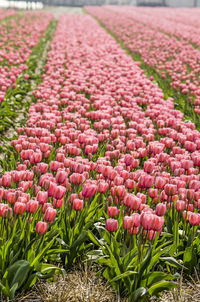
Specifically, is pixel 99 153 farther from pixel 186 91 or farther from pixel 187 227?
pixel 186 91

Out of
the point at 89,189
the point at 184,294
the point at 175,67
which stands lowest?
the point at 184,294

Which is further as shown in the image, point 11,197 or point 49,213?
point 11,197

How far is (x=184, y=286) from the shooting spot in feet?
10.1

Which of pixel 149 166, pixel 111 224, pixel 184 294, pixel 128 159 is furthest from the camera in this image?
pixel 128 159

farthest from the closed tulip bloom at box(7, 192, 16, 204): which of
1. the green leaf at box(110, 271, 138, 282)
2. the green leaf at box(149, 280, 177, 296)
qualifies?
the green leaf at box(149, 280, 177, 296)

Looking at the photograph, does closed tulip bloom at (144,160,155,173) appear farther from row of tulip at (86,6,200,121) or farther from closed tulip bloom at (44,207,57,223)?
row of tulip at (86,6,200,121)

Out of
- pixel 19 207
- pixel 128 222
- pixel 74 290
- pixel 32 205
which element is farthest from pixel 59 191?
pixel 74 290

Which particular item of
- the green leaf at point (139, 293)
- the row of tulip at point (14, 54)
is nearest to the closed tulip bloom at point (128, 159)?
the green leaf at point (139, 293)

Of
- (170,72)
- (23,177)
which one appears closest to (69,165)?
(23,177)

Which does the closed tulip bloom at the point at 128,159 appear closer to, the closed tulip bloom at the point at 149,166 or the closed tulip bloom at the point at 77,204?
the closed tulip bloom at the point at 149,166

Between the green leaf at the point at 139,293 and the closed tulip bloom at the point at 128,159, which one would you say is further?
the closed tulip bloom at the point at 128,159

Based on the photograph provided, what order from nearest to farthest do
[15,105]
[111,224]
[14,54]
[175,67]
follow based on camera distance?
[111,224] < [15,105] < [14,54] < [175,67]

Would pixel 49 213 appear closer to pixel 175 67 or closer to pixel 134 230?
pixel 134 230

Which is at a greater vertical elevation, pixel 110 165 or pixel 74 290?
pixel 110 165
